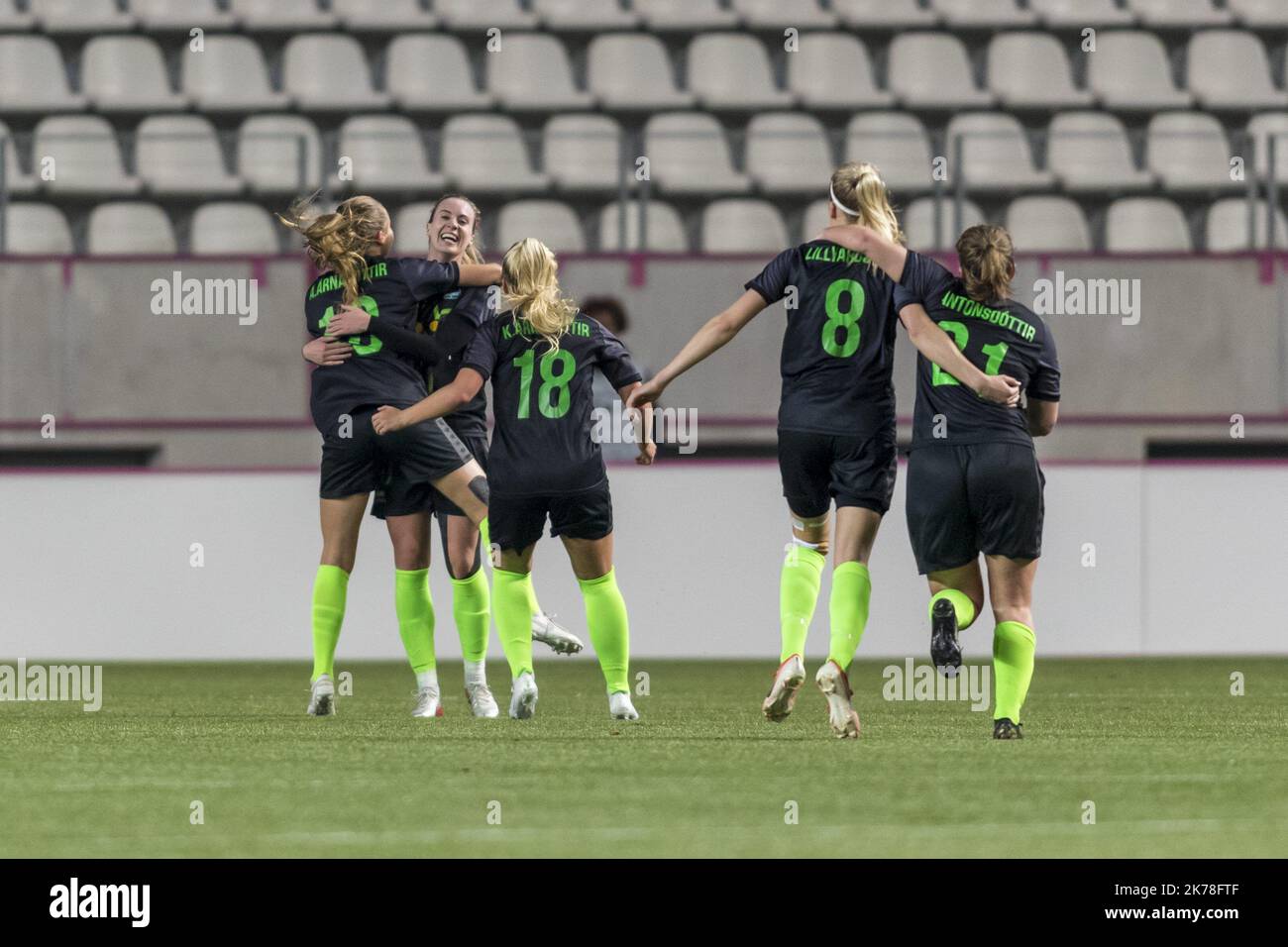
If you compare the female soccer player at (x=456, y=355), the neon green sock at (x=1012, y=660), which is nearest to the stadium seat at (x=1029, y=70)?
the female soccer player at (x=456, y=355)

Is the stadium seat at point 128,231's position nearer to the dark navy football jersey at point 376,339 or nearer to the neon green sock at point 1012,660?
the dark navy football jersey at point 376,339

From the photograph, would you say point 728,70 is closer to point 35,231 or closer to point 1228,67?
point 1228,67

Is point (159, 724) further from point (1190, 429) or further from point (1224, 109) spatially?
point (1224, 109)

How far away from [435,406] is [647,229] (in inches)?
330

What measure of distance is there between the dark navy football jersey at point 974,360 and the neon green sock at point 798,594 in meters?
0.79

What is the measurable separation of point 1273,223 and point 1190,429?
1.57 meters

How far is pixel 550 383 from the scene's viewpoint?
28.8 feet

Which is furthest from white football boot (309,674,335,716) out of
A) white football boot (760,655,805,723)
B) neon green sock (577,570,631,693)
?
white football boot (760,655,805,723)

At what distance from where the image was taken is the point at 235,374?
16828mm

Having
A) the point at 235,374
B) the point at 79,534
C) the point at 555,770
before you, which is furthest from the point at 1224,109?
the point at 555,770

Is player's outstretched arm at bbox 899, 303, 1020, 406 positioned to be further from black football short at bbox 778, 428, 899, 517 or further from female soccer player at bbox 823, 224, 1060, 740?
black football short at bbox 778, 428, 899, 517

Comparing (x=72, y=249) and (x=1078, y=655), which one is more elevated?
(x=72, y=249)

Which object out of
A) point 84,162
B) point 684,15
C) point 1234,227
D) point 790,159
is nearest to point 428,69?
point 684,15

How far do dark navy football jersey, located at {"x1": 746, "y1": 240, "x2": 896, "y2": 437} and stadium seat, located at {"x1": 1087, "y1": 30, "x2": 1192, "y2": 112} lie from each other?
11.7 meters
